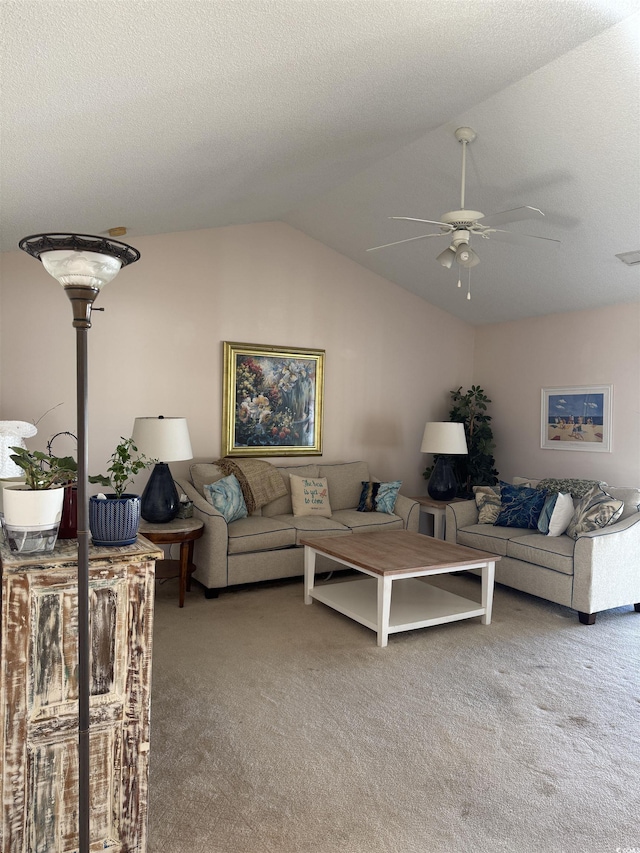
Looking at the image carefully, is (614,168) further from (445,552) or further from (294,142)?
(445,552)

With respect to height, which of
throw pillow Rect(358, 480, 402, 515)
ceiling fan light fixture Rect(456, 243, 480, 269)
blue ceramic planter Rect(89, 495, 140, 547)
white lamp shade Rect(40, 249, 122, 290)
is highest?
ceiling fan light fixture Rect(456, 243, 480, 269)

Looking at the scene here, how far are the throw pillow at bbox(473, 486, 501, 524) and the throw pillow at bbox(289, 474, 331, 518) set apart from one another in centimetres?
132

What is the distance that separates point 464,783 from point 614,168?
337cm

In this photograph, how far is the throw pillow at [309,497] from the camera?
5.36 m

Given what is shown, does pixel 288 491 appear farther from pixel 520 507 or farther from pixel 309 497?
pixel 520 507

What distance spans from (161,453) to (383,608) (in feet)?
6.07

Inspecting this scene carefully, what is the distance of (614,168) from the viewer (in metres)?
3.63

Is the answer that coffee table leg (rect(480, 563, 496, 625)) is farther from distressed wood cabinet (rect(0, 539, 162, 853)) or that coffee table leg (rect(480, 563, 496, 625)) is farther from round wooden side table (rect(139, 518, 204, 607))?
distressed wood cabinet (rect(0, 539, 162, 853))

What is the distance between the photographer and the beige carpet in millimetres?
2061

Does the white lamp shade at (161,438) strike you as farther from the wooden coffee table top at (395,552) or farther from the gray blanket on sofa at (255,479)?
the wooden coffee table top at (395,552)

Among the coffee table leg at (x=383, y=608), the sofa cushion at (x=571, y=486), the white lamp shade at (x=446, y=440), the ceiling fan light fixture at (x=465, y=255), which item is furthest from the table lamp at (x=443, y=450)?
the ceiling fan light fixture at (x=465, y=255)

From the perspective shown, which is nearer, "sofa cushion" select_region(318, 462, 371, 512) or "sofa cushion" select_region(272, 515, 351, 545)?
"sofa cushion" select_region(272, 515, 351, 545)

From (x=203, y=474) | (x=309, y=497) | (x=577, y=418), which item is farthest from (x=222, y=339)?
(x=577, y=418)

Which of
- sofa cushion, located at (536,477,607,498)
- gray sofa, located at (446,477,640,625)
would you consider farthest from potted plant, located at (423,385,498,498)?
gray sofa, located at (446,477,640,625)
